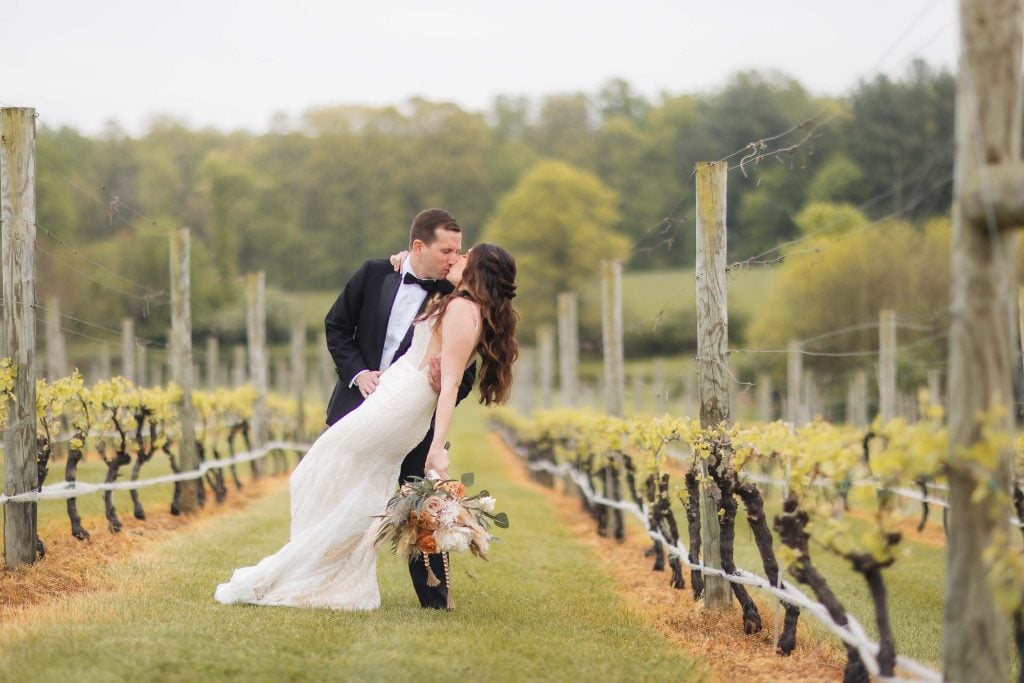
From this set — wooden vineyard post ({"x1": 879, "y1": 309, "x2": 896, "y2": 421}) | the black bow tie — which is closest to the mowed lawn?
the black bow tie

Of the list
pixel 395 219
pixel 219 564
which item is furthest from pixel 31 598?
pixel 395 219

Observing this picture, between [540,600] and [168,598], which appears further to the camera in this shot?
[540,600]

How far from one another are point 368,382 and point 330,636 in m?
1.71

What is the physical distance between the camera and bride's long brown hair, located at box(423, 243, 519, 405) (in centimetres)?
692

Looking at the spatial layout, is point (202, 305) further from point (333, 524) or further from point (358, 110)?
point (333, 524)

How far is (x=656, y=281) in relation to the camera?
63.6 m

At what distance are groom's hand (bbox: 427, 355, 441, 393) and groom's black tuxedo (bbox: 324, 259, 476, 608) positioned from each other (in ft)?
0.88

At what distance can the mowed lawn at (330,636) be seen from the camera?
5391 mm

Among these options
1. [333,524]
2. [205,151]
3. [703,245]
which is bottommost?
[333,524]

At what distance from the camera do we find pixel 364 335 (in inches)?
296

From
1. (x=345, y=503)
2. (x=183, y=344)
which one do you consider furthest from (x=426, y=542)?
(x=183, y=344)

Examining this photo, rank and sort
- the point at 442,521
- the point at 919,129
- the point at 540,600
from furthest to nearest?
the point at 919,129, the point at 540,600, the point at 442,521

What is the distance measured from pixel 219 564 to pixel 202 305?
53.9 metres

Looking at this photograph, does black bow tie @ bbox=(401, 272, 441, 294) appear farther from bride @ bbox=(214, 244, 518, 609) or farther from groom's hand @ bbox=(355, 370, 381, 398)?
groom's hand @ bbox=(355, 370, 381, 398)
